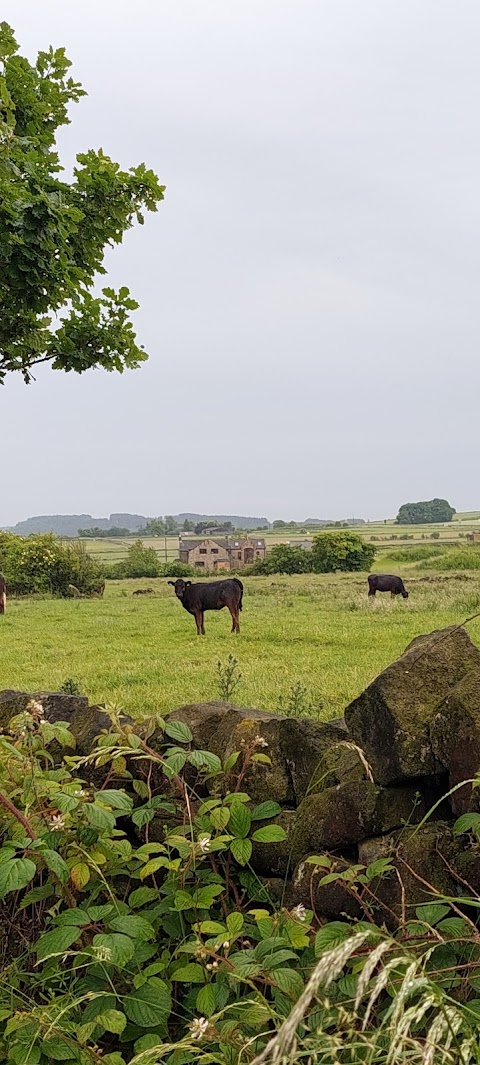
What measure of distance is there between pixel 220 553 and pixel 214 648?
194 ft

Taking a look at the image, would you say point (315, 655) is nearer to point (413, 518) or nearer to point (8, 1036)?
point (8, 1036)

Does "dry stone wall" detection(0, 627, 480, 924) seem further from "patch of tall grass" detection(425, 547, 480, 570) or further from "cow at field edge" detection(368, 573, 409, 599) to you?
"patch of tall grass" detection(425, 547, 480, 570)

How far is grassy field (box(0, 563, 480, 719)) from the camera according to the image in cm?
943

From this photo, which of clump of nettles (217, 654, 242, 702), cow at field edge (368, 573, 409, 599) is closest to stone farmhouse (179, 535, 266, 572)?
cow at field edge (368, 573, 409, 599)

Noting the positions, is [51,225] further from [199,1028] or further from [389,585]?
[389,585]

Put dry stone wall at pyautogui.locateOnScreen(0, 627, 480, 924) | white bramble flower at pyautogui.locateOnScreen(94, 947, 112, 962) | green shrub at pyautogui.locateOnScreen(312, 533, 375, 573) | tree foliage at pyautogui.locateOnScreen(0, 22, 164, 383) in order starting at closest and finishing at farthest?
white bramble flower at pyautogui.locateOnScreen(94, 947, 112, 962)
dry stone wall at pyautogui.locateOnScreen(0, 627, 480, 924)
tree foliage at pyautogui.locateOnScreen(0, 22, 164, 383)
green shrub at pyautogui.locateOnScreen(312, 533, 375, 573)

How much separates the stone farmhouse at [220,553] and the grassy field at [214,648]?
4354cm

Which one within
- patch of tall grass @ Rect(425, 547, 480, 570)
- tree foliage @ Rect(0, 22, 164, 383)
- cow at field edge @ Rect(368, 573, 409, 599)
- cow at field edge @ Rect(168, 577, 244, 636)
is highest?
tree foliage @ Rect(0, 22, 164, 383)

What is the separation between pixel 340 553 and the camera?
6250 centimetres

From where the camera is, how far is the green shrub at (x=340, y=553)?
206 ft

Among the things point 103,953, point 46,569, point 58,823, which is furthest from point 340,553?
point 103,953

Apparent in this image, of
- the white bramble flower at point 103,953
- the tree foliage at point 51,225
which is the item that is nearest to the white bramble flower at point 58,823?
the white bramble flower at point 103,953

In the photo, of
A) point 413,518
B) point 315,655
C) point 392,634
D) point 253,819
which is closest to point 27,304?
point 253,819

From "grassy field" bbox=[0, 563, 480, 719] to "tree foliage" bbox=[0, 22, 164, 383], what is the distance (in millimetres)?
4011
